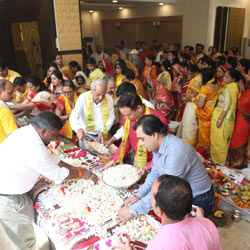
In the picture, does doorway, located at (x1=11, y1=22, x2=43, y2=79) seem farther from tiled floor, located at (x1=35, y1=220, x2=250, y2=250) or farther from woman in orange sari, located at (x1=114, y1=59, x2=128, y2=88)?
tiled floor, located at (x1=35, y1=220, x2=250, y2=250)

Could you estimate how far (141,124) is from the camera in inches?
64.9

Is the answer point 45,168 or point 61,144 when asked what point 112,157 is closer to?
point 61,144

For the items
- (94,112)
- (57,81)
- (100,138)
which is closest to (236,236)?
(100,138)

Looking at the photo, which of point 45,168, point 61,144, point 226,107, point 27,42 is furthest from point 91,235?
point 27,42

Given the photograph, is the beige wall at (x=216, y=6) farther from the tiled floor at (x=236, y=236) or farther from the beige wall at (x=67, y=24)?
the tiled floor at (x=236, y=236)

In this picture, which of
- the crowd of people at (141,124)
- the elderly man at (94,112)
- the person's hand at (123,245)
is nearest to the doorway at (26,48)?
the crowd of people at (141,124)

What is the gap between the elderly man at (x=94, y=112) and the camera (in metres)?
2.95

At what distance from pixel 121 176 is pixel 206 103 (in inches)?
93.9

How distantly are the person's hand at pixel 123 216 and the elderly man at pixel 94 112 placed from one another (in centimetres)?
132

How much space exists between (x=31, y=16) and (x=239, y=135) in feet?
17.7

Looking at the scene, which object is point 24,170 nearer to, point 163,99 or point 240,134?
point 240,134

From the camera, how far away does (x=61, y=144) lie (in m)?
2.88

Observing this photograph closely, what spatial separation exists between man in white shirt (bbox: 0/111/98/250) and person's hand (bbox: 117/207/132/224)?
554 mm

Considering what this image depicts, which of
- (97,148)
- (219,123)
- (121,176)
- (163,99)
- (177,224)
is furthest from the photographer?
(163,99)
